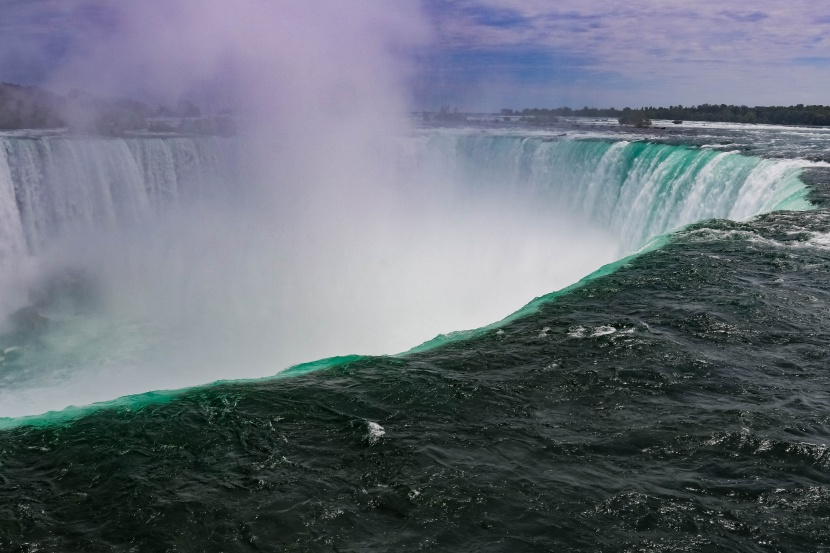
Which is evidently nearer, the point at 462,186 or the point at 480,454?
the point at 480,454

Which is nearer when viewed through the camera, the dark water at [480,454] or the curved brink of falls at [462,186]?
the dark water at [480,454]

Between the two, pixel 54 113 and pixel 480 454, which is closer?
pixel 480 454

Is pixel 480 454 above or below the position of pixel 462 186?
above

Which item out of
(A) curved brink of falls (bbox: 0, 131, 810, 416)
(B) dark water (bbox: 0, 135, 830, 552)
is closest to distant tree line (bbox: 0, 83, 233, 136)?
(A) curved brink of falls (bbox: 0, 131, 810, 416)

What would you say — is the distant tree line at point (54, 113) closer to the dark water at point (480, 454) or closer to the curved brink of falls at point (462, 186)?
the curved brink of falls at point (462, 186)

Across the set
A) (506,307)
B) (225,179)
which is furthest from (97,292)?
(506,307)

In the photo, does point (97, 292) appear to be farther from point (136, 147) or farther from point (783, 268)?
point (783, 268)

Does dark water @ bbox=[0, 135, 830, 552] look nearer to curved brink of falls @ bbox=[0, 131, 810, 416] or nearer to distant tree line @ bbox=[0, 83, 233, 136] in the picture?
curved brink of falls @ bbox=[0, 131, 810, 416]

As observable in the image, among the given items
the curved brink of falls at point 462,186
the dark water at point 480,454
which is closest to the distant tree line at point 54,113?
the curved brink of falls at point 462,186
